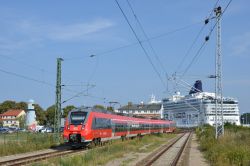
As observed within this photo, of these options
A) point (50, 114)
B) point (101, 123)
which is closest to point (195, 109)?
point (50, 114)

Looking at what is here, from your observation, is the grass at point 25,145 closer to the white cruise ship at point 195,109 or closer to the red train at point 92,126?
the red train at point 92,126

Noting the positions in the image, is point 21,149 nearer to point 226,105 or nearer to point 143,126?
point 143,126

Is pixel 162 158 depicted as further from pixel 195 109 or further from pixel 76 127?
pixel 195 109

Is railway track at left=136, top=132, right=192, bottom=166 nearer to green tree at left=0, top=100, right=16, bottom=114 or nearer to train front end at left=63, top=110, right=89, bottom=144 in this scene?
train front end at left=63, top=110, right=89, bottom=144

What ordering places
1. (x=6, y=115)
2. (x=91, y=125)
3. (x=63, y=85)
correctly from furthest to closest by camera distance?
(x=6, y=115), (x=63, y=85), (x=91, y=125)

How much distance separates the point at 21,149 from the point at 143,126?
1327 inches

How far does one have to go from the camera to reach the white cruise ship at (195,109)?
358 feet

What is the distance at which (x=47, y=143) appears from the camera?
114 feet

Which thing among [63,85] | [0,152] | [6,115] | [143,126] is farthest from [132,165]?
[6,115]

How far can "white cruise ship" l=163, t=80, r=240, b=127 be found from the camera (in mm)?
109250

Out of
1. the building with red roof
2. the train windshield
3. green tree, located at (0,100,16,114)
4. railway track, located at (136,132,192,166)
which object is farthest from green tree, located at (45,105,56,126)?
the train windshield

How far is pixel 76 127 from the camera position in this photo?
1227 inches

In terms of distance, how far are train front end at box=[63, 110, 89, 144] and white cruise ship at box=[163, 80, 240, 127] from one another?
234 ft

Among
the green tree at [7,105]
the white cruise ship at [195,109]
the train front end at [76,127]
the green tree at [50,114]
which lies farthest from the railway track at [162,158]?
the green tree at [7,105]
